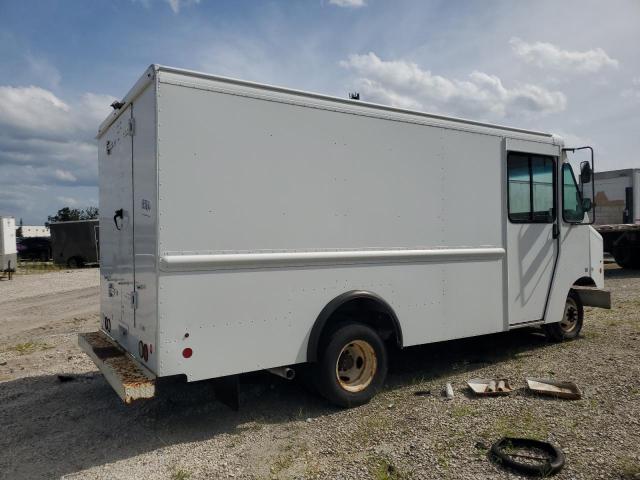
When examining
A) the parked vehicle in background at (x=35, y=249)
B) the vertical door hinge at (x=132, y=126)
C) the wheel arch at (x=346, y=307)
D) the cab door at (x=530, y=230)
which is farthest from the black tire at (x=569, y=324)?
the parked vehicle in background at (x=35, y=249)

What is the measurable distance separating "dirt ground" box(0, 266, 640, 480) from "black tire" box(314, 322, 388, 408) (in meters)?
0.16

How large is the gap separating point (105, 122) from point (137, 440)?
3.19 meters

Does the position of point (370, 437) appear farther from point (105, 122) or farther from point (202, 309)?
point (105, 122)

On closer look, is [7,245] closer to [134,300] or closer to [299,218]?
[134,300]

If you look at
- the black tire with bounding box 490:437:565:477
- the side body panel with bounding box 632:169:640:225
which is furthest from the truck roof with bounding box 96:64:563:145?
the side body panel with bounding box 632:169:640:225

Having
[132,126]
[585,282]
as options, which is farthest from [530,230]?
[132,126]

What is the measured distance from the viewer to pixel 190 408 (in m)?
5.01

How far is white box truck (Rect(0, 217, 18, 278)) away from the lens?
62.6 feet

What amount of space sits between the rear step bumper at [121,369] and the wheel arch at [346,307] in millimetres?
1388

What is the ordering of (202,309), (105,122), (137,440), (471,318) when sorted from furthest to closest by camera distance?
(471,318), (105,122), (137,440), (202,309)

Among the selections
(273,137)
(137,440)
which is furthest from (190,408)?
(273,137)

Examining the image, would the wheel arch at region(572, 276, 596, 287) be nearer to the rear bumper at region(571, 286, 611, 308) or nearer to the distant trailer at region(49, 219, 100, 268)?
the rear bumper at region(571, 286, 611, 308)

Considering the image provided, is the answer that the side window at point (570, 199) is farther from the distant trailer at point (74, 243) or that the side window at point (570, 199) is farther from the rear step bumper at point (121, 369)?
the distant trailer at point (74, 243)

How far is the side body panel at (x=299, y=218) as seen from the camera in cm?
399
